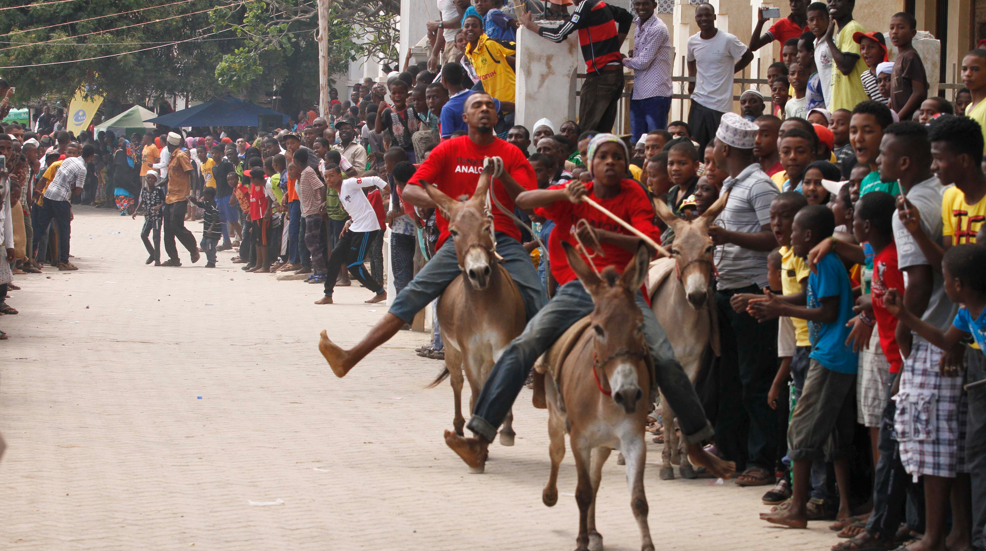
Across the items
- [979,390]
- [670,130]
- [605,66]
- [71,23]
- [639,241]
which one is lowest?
[979,390]

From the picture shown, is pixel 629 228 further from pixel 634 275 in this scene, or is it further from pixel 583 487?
pixel 583 487

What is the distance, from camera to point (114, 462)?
25.7 ft

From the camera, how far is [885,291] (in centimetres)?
564

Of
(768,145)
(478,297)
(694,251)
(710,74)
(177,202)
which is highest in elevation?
(710,74)

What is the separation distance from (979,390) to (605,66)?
321 inches

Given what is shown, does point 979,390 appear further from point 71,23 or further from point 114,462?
point 71,23

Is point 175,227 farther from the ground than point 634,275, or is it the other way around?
point 634,275

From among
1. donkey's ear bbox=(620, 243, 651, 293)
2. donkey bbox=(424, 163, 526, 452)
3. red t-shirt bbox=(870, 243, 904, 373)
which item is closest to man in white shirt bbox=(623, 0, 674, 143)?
donkey bbox=(424, 163, 526, 452)

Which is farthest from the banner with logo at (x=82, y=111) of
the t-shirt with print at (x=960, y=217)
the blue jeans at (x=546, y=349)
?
the t-shirt with print at (x=960, y=217)

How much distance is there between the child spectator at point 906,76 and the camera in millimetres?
9289

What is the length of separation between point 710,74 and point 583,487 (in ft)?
26.5

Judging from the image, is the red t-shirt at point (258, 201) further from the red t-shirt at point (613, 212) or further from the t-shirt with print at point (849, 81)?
the red t-shirt at point (613, 212)

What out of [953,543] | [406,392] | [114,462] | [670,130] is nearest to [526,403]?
[406,392]

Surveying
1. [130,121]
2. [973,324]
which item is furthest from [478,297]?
[130,121]
